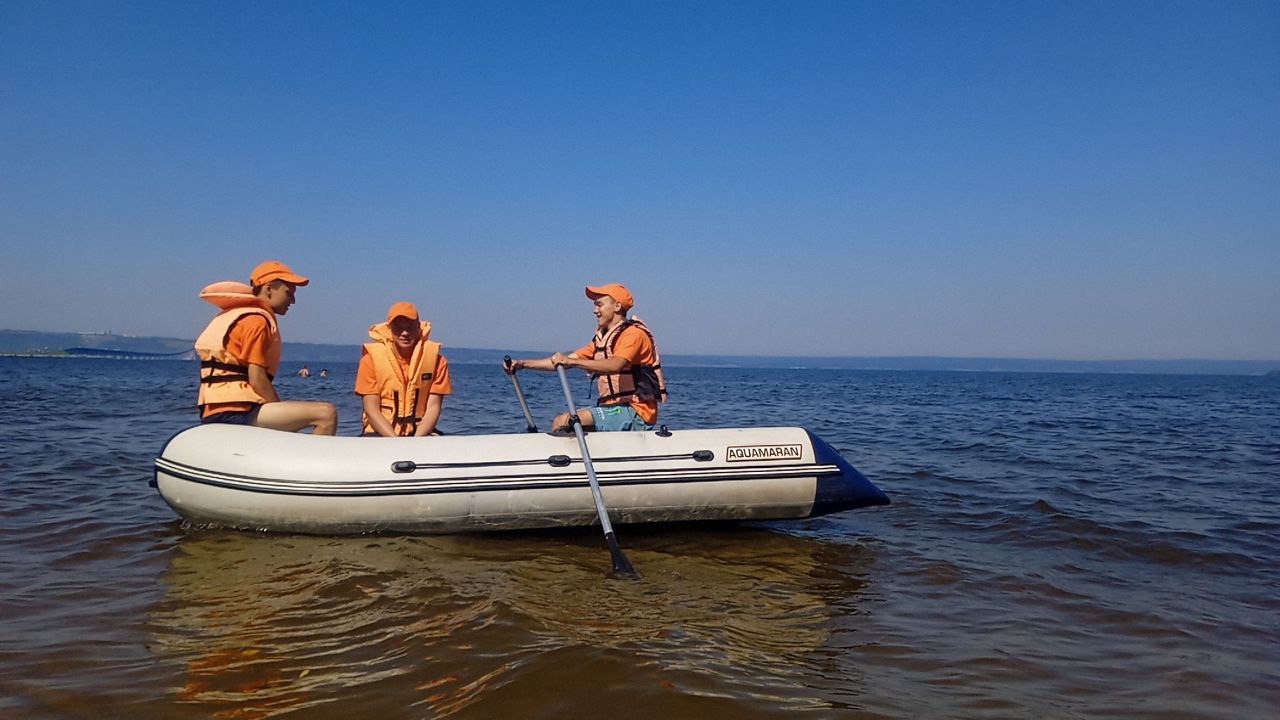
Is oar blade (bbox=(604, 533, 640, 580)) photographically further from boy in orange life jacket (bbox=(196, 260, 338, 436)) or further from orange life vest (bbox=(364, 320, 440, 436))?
boy in orange life jacket (bbox=(196, 260, 338, 436))

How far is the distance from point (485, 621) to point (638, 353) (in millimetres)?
2718

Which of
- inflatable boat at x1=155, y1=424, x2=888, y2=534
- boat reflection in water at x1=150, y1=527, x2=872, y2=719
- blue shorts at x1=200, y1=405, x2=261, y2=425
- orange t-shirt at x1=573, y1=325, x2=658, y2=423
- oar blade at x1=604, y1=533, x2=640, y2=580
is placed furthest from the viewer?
orange t-shirt at x1=573, y1=325, x2=658, y2=423

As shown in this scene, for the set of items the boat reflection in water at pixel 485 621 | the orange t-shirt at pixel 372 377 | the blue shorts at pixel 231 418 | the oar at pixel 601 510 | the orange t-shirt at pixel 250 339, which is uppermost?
the orange t-shirt at pixel 250 339

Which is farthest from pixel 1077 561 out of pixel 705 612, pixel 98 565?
pixel 98 565

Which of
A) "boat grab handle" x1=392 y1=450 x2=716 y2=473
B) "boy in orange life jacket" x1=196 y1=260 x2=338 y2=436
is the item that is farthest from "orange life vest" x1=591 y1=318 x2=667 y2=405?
"boy in orange life jacket" x1=196 y1=260 x2=338 y2=436

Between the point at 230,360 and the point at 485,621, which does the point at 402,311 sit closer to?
the point at 230,360

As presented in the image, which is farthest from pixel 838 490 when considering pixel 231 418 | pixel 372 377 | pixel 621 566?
pixel 231 418

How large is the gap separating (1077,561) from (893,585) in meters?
1.65

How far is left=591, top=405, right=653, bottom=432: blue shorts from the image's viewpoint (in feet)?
20.1

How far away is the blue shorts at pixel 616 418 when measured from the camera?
6130 mm

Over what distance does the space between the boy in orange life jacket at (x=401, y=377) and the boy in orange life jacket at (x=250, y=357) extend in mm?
411

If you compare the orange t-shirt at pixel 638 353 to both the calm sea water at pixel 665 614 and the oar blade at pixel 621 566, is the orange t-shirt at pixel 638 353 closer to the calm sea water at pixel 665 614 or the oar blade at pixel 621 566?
the calm sea water at pixel 665 614

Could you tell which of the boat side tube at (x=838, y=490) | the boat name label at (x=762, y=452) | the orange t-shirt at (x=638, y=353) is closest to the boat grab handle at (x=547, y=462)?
the boat name label at (x=762, y=452)

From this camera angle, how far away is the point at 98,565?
476 centimetres
